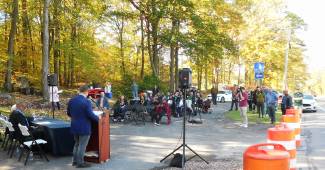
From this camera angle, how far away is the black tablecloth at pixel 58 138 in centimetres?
1111

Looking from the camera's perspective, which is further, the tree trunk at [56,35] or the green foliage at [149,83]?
the tree trunk at [56,35]

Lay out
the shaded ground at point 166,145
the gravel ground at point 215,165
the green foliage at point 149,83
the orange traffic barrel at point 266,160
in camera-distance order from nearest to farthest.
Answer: the orange traffic barrel at point 266,160 < the gravel ground at point 215,165 < the shaded ground at point 166,145 < the green foliage at point 149,83

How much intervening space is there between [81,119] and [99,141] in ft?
Answer: 2.94

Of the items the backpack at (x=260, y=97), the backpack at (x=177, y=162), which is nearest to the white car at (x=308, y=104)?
the backpack at (x=260, y=97)

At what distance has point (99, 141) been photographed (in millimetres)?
10422

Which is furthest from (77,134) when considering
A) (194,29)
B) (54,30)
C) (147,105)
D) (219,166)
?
(54,30)

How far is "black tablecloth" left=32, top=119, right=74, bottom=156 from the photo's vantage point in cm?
1111

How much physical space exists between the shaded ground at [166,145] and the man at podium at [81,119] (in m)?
0.50

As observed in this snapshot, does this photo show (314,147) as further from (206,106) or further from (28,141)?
(206,106)

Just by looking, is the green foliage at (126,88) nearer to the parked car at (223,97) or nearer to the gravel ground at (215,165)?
the gravel ground at (215,165)

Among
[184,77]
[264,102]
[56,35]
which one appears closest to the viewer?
[184,77]

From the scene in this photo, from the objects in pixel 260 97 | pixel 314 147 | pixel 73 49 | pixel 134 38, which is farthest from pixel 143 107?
pixel 134 38

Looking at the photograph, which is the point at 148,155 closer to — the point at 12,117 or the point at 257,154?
the point at 12,117

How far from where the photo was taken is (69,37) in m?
38.4
